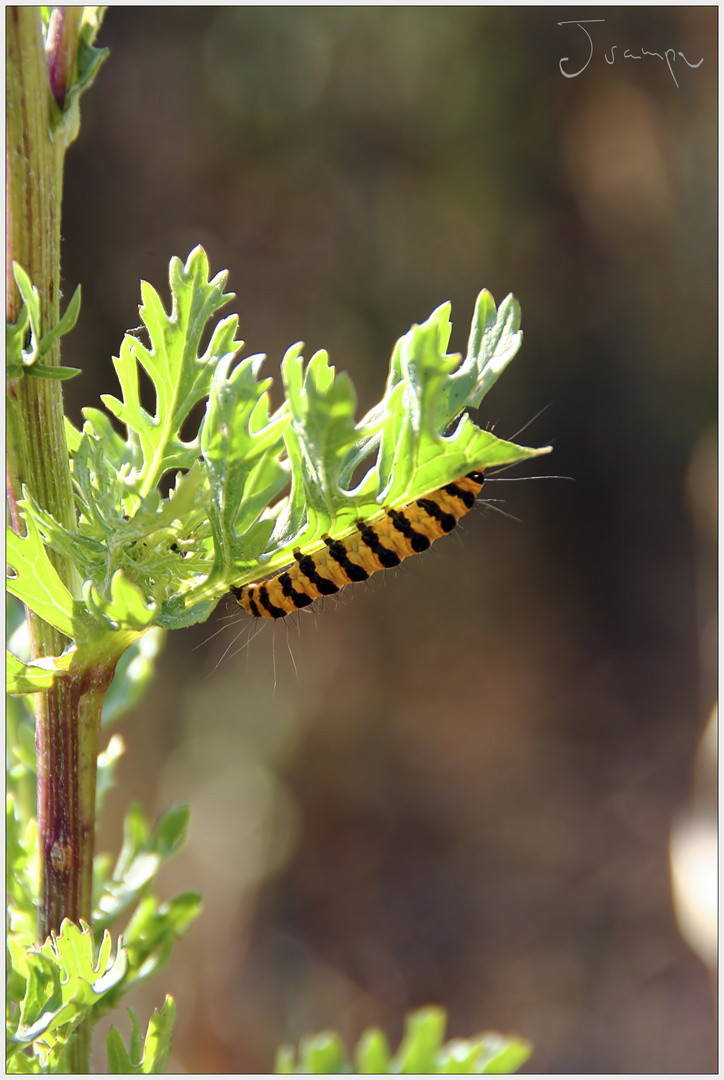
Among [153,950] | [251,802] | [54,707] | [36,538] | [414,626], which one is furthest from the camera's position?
[414,626]

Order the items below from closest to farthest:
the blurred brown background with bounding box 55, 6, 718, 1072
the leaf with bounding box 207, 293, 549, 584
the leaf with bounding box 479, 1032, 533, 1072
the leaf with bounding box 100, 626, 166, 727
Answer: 1. the leaf with bounding box 207, 293, 549, 584
2. the leaf with bounding box 479, 1032, 533, 1072
3. the leaf with bounding box 100, 626, 166, 727
4. the blurred brown background with bounding box 55, 6, 718, 1072

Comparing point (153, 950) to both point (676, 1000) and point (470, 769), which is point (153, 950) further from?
point (676, 1000)

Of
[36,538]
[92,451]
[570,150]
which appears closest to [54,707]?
[36,538]

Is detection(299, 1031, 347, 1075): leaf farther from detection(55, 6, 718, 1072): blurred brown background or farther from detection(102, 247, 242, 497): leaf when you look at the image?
detection(55, 6, 718, 1072): blurred brown background

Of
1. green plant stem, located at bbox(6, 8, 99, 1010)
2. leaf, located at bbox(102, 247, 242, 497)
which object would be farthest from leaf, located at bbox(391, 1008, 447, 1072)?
leaf, located at bbox(102, 247, 242, 497)
